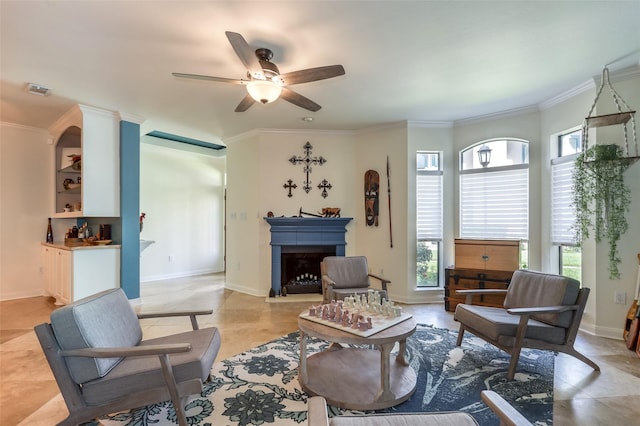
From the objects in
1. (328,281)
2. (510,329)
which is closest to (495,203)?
(510,329)

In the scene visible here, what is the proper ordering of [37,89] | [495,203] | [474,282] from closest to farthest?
[37,89] → [474,282] → [495,203]

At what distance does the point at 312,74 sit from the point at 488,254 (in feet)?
10.9

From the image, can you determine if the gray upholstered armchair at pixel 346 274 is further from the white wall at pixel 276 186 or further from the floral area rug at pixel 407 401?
the white wall at pixel 276 186

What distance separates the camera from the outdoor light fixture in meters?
4.79

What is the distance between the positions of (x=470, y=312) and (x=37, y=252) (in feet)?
21.9

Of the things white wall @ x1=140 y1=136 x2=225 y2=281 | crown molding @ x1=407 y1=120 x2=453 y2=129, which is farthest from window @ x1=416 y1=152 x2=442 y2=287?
white wall @ x1=140 y1=136 x2=225 y2=281

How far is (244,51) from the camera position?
87.4 inches

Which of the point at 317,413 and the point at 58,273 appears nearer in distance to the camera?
the point at 317,413

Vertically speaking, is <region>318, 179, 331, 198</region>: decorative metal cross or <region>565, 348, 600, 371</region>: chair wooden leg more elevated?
<region>318, 179, 331, 198</region>: decorative metal cross

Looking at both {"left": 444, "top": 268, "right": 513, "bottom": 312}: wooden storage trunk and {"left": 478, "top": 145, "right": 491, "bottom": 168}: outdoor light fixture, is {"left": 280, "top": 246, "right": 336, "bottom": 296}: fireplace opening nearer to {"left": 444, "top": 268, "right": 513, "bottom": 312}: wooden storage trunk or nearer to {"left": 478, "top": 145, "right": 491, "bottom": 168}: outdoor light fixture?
{"left": 444, "top": 268, "right": 513, "bottom": 312}: wooden storage trunk

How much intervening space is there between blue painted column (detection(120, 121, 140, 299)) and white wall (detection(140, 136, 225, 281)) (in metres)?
1.75

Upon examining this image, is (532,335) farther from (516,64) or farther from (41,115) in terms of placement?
(41,115)

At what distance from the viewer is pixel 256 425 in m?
1.98

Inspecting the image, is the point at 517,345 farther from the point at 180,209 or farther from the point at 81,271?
the point at 180,209
